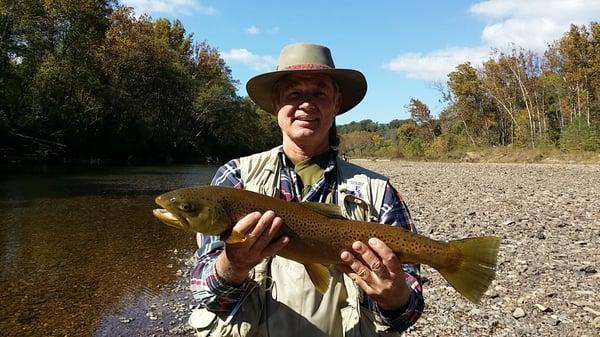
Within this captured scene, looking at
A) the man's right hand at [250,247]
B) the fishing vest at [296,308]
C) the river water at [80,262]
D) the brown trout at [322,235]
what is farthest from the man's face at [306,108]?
the river water at [80,262]

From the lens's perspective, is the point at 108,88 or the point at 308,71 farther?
the point at 108,88

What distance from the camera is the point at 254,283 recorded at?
9.65ft

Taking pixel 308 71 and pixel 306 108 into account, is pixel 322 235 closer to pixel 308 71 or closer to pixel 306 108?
pixel 306 108

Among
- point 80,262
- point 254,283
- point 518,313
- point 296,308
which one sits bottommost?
point 80,262

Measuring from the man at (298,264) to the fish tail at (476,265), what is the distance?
0.92 feet

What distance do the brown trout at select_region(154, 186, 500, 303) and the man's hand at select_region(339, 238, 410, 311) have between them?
0.13m

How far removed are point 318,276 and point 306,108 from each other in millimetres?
1039

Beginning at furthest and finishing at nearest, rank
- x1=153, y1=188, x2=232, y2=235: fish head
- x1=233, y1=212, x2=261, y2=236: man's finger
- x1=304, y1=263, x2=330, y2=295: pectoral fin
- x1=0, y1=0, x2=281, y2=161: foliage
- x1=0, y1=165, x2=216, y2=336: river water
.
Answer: x1=0, y1=0, x2=281, y2=161: foliage < x1=0, y1=165, x2=216, y2=336: river water < x1=304, y1=263, x2=330, y2=295: pectoral fin < x1=153, y1=188, x2=232, y2=235: fish head < x1=233, y1=212, x2=261, y2=236: man's finger

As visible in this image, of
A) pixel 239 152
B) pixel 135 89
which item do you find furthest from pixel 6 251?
pixel 239 152

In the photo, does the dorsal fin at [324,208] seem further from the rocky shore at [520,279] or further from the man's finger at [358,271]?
the rocky shore at [520,279]

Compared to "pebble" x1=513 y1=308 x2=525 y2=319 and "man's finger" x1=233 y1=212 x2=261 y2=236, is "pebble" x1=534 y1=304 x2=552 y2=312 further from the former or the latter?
"man's finger" x1=233 y1=212 x2=261 y2=236

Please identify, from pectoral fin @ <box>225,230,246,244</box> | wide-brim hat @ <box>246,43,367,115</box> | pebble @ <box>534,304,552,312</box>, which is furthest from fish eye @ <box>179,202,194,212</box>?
pebble @ <box>534,304,552,312</box>

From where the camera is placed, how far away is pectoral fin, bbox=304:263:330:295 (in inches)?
112

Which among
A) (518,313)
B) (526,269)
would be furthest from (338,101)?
(526,269)
